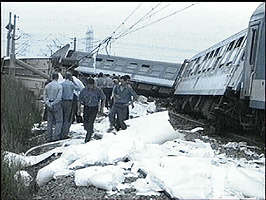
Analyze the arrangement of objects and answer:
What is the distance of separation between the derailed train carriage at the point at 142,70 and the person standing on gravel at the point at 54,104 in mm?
17272

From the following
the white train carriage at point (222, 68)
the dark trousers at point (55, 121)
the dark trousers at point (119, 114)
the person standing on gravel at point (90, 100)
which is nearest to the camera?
the person standing on gravel at point (90, 100)

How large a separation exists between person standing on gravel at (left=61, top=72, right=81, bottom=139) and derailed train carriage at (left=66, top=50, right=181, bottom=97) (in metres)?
17.0

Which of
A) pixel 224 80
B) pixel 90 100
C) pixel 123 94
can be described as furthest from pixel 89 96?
pixel 224 80

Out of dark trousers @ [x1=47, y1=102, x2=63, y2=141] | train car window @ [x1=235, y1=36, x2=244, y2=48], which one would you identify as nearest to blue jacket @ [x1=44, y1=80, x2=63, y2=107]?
dark trousers @ [x1=47, y1=102, x2=63, y2=141]

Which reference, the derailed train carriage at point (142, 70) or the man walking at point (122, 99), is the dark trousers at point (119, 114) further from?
the derailed train carriage at point (142, 70)

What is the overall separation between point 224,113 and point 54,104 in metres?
3.92

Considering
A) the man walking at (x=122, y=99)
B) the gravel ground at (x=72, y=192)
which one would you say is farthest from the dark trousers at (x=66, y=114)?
the gravel ground at (x=72, y=192)

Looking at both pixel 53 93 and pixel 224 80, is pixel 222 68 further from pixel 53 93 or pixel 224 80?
pixel 53 93

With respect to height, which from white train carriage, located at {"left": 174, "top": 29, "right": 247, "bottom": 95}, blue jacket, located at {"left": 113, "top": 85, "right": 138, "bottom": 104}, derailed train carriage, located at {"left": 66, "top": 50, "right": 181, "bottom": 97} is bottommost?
derailed train carriage, located at {"left": 66, "top": 50, "right": 181, "bottom": 97}

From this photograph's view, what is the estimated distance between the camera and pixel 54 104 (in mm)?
9312

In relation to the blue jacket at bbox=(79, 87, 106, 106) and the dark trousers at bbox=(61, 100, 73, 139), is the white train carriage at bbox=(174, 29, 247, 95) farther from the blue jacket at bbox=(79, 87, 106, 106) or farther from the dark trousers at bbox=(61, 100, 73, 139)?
the dark trousers at bbox=(61, 100, 73, 139)

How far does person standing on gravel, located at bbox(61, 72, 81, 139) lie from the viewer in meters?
9.53

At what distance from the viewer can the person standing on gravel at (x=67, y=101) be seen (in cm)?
953

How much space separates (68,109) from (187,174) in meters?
5.44
